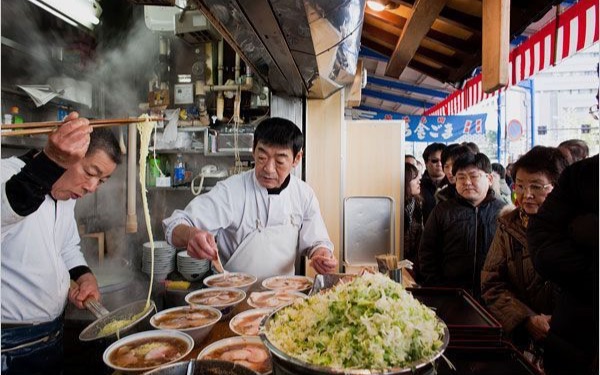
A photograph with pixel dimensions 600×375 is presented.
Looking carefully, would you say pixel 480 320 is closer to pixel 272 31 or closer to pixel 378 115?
pixel 272 31

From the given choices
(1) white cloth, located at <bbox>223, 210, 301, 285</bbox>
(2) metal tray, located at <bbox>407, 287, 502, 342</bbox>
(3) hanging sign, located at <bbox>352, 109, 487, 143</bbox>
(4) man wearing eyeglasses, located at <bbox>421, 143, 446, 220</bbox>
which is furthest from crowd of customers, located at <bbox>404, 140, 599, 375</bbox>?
(3) hanging sign, located at <bbox>352, 109, 487, 143</bbox>

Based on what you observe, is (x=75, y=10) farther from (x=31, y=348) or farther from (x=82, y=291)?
(x=31, y=348)

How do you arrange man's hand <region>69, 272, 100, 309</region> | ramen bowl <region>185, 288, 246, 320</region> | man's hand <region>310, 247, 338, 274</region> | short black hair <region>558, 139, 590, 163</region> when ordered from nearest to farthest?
1. ramen bowl <region>185, 288, 246, 320</region>
2. man's hand <region>69, 272, 100, 309</region>
3. man's hand <region>310, 247, 338, 274</region>
4. short black hair <region>558, 139, 590, 163</region>

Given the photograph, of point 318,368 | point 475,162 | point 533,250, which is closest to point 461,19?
point 475,162

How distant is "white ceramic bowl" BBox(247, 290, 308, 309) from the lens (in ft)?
6.74

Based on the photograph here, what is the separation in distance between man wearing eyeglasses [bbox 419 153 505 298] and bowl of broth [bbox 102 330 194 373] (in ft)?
8.01

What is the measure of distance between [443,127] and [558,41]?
5.13 metres

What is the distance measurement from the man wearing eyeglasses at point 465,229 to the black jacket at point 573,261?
125 centimetres

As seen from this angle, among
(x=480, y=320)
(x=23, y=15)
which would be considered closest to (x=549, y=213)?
(x=480, y=320)

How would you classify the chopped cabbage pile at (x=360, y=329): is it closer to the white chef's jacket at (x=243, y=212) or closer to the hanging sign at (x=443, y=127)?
the white chef's jacket at (x=243, y=212)

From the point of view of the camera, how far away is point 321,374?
96 centimetres

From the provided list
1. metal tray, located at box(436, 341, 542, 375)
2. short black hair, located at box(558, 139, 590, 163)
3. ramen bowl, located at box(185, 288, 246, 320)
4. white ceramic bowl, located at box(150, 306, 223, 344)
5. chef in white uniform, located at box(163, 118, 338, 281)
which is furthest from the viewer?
short black hair, located at box(558, 139, 590, 163)

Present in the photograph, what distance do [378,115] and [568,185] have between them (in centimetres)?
1205

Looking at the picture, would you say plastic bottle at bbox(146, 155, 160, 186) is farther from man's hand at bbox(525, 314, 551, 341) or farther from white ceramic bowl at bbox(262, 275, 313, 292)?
man's hand at bbox(525, 314, 551, 341)
